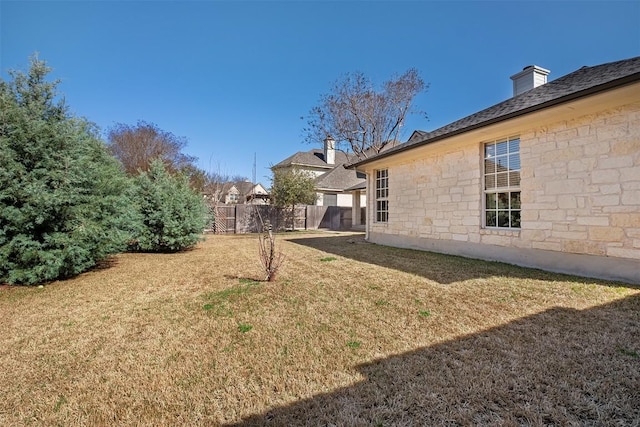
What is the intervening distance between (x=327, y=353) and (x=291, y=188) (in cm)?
1572

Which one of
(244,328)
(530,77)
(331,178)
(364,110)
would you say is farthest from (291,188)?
(244,328)

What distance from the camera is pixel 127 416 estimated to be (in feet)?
6.02

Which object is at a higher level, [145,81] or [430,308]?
[145,81]

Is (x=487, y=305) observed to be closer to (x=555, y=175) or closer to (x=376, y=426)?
(x=376, y=426)

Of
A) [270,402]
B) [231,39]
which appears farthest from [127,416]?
[231,39]

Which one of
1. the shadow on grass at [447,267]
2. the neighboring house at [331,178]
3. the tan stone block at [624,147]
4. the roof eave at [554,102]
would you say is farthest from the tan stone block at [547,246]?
the neighboring house at [331,178]

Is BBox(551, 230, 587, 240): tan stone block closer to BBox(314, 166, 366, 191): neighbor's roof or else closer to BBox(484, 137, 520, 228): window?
BBox(484, 137, 520, 228): window

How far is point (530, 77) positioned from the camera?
878cm

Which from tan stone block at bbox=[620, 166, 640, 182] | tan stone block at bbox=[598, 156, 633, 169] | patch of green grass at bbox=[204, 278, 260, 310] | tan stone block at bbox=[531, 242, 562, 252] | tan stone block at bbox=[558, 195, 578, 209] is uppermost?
tan stone block at bbox=[598, 156, 633, 169]

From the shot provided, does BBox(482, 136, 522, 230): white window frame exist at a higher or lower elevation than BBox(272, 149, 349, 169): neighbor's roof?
lower

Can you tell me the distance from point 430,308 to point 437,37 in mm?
12754

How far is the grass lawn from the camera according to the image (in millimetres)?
1842

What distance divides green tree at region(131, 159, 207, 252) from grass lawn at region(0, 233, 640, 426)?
3.92 meters

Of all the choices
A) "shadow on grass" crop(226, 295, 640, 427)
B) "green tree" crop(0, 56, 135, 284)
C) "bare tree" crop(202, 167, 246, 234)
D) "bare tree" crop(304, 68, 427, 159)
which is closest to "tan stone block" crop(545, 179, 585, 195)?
"shadow on grass" crop(226, 295, 640, 427)
